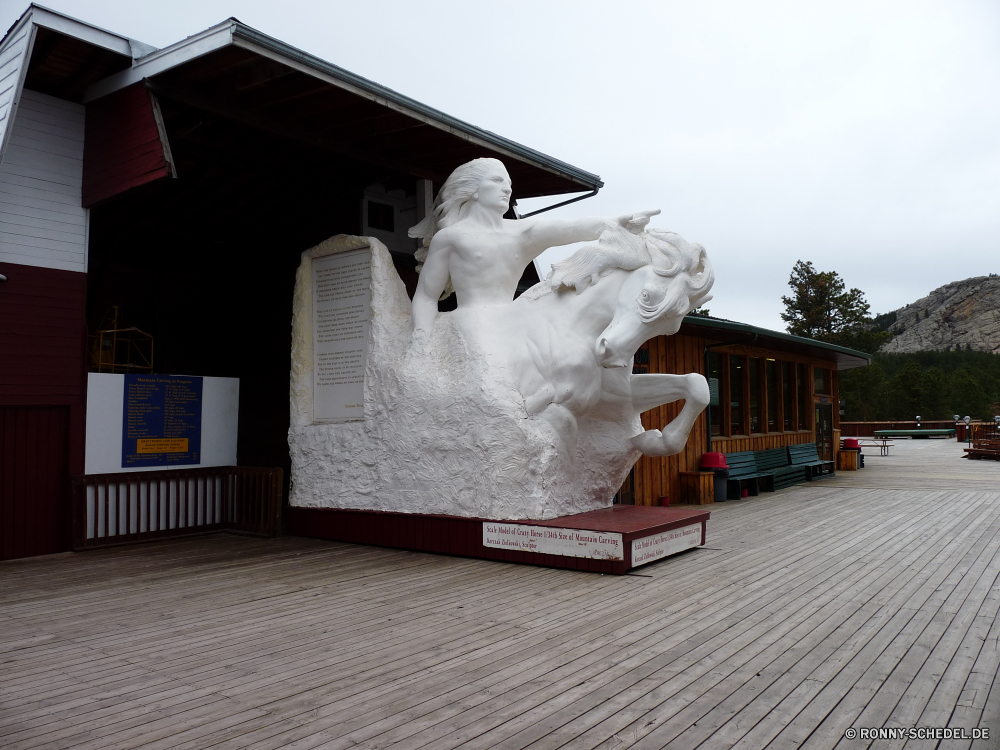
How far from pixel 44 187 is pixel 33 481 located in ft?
8.95

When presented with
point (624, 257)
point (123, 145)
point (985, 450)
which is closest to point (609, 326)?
point (624, 257)

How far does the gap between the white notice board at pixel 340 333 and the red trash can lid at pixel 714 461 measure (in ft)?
21.8

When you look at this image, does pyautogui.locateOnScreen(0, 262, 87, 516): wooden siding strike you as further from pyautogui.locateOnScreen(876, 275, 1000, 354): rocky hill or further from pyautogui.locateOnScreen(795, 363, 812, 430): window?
pyautogui.locateOnScreen(876, 275, 1000, 354): rocky hill

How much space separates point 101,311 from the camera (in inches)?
426

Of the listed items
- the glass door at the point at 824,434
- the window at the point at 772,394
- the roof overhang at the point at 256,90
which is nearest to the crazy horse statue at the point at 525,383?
the roof overhang at the point at 256,90

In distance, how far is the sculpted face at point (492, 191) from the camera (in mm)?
7434

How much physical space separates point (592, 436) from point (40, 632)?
4.68 metres

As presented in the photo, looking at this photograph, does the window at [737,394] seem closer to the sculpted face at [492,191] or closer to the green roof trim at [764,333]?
the green roof trim at [764,333]

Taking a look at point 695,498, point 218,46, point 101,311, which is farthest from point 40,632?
point 695,498

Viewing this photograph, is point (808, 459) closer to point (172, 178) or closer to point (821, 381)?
point (821, 381)

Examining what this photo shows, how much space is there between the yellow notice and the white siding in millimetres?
1899

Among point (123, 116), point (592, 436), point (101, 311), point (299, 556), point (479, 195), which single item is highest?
point (123, 116)

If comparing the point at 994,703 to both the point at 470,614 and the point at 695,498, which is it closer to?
the point at 470,614

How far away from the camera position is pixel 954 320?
87.4m
